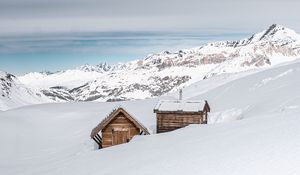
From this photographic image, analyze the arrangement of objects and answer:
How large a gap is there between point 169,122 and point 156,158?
62.9 ft

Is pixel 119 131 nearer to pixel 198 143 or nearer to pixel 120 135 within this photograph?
pixel 120 135

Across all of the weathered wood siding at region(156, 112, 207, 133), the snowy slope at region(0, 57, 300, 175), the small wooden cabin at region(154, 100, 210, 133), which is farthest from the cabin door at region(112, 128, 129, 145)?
the weathered wood siding at region(156, 112, 207, 133)

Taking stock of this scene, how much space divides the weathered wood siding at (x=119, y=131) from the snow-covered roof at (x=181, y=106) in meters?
4.29

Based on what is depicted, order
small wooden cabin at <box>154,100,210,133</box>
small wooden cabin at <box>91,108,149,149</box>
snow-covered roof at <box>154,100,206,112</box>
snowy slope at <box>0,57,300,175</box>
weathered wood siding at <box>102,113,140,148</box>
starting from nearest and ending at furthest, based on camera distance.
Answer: snowy slope at <box>0,57,300,175</box> → small wooden cabin at <box>91,108,149,149</box> → weathered wood siding at <box>102,113,140,148</box> → small wooden cabin at <box>154,100,210,133</box> → snow-covered roof at <box>154,100,206,112</box>

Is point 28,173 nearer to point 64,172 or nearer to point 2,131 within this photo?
point 64,172

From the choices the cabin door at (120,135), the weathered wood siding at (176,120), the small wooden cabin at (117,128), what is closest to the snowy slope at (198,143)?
the small wooden cabin at (117,128)

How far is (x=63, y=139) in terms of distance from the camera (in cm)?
5344

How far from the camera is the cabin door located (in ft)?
125

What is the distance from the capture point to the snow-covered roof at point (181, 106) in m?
41.1

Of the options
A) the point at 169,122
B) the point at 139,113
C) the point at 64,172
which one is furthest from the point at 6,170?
the point at 139,113

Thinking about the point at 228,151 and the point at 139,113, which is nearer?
the point at 228,151

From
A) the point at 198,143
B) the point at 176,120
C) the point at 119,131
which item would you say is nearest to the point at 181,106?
the point at 176,120

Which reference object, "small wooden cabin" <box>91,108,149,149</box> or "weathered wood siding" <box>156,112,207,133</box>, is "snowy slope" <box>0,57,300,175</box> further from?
"weathered wood siding" <box>156,112,207,133</box>

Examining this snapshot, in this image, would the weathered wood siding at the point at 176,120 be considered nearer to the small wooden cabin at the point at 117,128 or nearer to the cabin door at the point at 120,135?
the small wooden cabin at the point at 117,128
